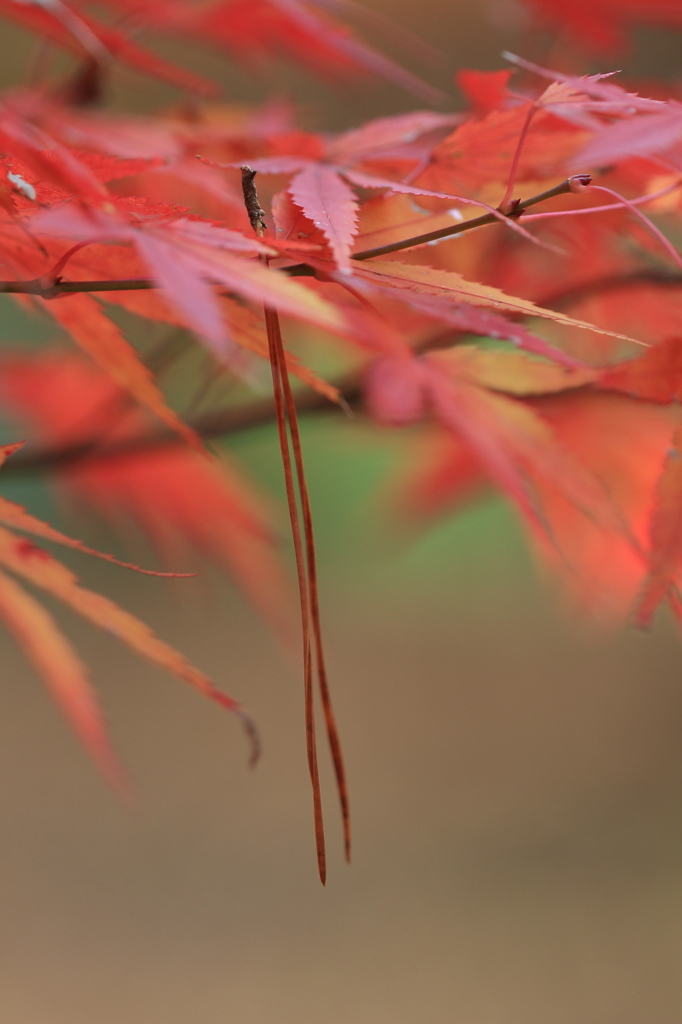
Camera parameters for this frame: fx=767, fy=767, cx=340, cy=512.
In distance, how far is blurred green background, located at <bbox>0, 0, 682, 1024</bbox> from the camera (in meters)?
0.78

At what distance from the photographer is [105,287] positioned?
0.71ft

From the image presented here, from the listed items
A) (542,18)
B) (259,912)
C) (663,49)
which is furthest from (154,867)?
(663,49)

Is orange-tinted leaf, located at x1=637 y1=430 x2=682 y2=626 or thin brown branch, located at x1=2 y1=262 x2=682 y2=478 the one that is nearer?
orange-tinted leaf, located at x1=637 y1=430 x2=682 y2=626

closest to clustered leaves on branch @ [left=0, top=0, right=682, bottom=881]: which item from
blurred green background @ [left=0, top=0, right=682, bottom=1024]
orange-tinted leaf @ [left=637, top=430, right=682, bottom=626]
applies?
orange-tinted leaf @ [left=637, top=430, right=682, bottom=626]

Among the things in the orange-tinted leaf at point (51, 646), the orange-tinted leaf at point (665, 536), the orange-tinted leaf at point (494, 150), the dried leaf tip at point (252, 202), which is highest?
the orange-tinted leaf at point (494, 150)

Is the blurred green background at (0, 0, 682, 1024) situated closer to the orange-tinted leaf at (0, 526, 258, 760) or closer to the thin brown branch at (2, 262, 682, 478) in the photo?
the thin brown branch at (2, 262, 682, 478)

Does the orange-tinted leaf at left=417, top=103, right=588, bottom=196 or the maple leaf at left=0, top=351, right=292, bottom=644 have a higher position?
the orange-tinted leaf at left=417, top=103, right=588, bottom=196

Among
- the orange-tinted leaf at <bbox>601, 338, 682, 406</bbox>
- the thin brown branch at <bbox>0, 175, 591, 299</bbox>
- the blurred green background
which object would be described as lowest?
the blurred green background

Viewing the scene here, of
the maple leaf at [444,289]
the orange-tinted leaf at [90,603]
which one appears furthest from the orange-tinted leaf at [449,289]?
the orange-tinted leaf at [90,603]

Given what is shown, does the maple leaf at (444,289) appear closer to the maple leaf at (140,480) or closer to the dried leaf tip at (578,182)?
the dried leaf tip at (578,182)

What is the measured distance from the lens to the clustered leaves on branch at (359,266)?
Result: 19cm

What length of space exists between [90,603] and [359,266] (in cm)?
14

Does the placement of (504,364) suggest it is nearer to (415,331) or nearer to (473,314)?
(473,314)

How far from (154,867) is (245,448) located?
2.29 feet
